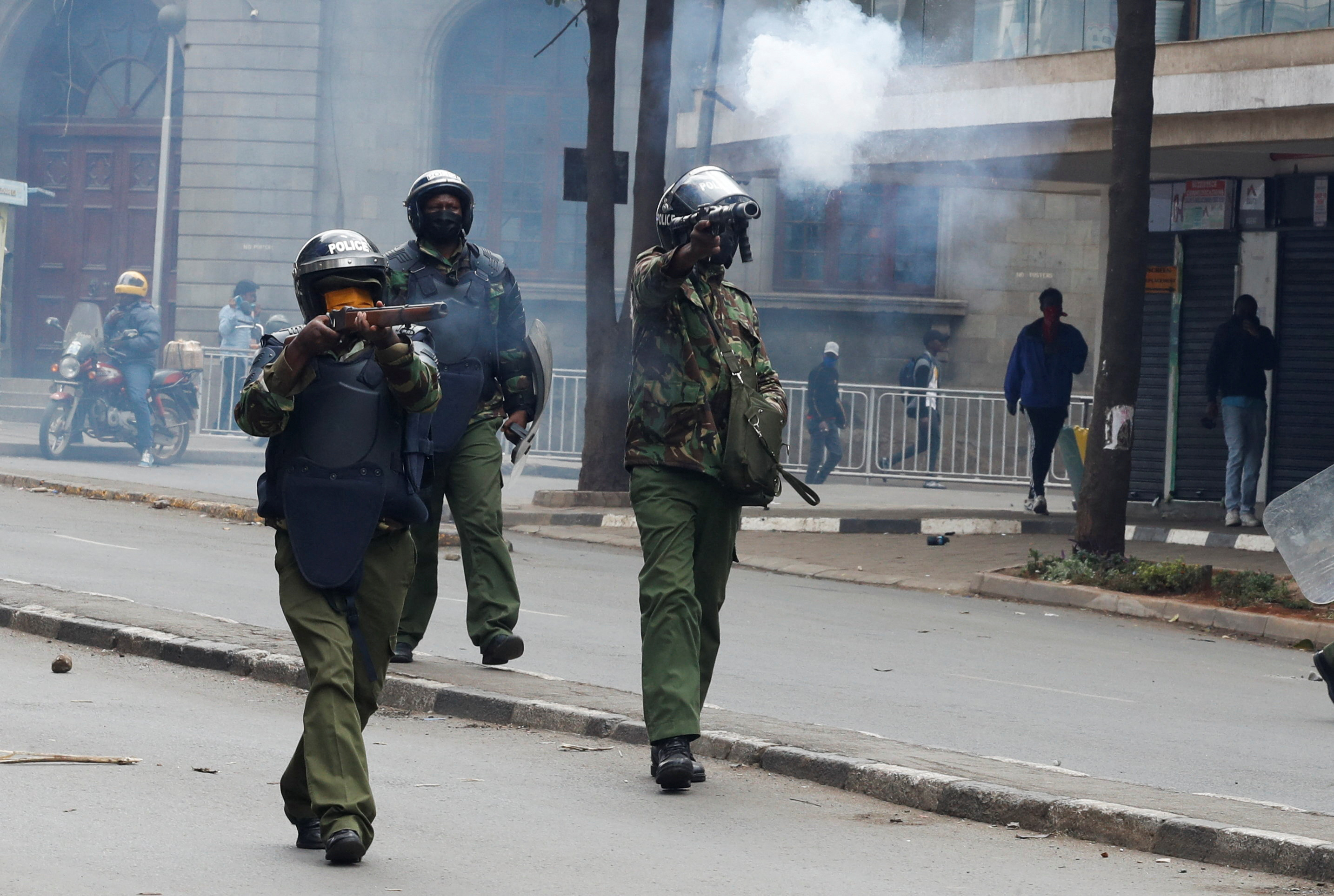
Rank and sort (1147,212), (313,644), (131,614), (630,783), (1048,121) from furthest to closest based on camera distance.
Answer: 1. (1048,121)
2. (1147,212)
3. (131,614)
4. (630,783)
5. (313,644)

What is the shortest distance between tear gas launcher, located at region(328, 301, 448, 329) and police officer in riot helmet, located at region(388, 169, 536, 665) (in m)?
2.66

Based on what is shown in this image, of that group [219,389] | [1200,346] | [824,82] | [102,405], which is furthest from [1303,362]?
[219,389]

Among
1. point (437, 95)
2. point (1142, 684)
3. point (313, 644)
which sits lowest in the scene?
point (1142, 684)

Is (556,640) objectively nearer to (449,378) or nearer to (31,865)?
(449,378)

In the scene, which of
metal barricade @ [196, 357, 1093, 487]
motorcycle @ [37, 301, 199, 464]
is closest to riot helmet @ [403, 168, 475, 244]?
motorcycle @ [37, 301, 199, 464]

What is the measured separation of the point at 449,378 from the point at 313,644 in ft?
8.86

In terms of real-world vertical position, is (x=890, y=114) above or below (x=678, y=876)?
above

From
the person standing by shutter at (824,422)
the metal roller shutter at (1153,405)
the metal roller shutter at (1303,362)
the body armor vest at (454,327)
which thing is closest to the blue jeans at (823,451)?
the person standing by shutter at (824,422)

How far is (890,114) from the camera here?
54.1ft

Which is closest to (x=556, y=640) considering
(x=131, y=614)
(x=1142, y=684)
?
(x=131, y=614)

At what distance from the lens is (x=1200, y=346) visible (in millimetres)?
17094

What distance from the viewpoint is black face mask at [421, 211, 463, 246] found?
706 centimetres

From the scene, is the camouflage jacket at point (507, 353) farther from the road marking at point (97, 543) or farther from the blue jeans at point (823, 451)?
the blue jeans at point (823, 451)

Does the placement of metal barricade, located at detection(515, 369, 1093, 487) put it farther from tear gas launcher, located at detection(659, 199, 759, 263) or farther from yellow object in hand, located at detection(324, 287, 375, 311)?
yellow object in hand, located at detection(324, 287, 375, 311)
